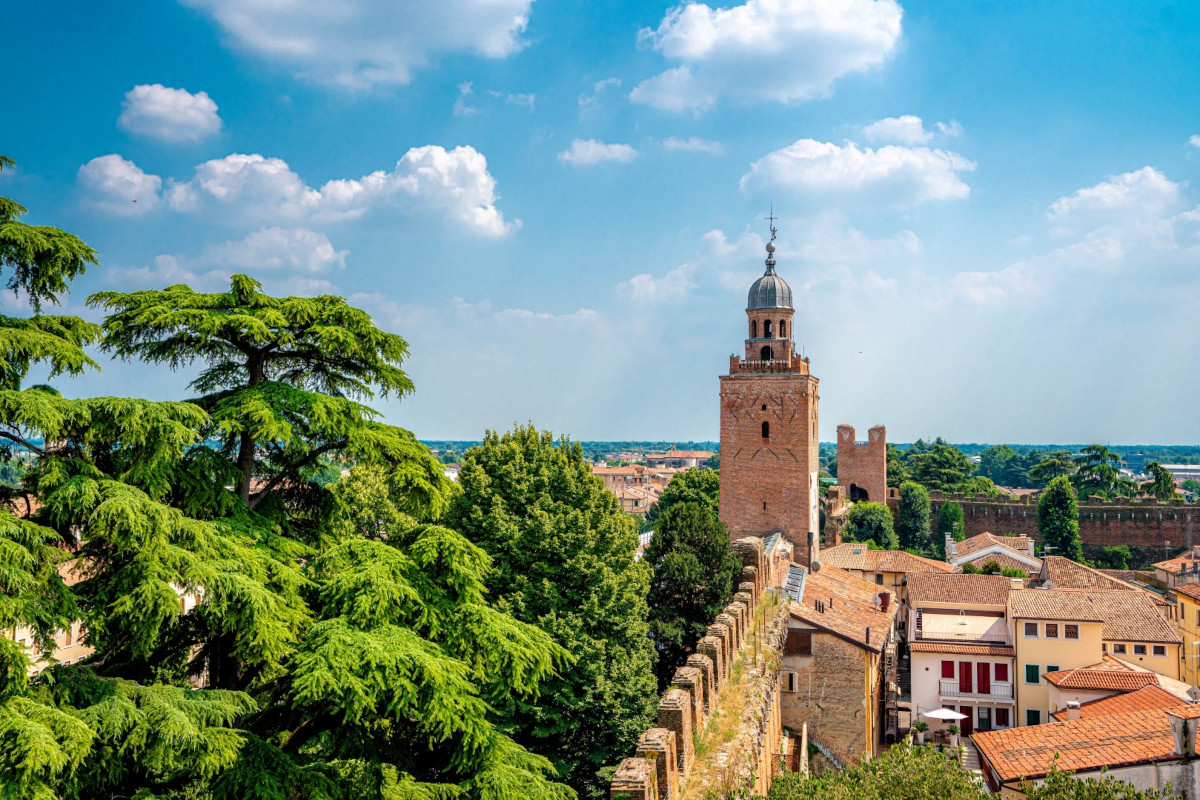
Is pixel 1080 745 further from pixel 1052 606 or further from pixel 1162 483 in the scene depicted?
pixel 1162 483

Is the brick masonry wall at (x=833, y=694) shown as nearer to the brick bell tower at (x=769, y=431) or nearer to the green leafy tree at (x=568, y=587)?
the green leafy tree at (x=568, y=587)

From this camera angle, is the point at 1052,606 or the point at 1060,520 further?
the point at 1060,520

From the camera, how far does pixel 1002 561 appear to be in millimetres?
53969

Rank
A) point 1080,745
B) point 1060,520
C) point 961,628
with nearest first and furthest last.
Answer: point 1080,745, point 961,628, point 1060,520

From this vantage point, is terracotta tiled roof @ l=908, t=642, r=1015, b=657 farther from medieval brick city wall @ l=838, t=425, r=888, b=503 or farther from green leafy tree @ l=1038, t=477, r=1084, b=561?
medieval brick city wall @ l=838, t=425, r=888, b=503

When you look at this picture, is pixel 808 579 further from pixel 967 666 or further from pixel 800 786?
pixel 800 786

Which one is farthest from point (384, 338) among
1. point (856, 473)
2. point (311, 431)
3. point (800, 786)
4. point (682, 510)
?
point (856, 473)

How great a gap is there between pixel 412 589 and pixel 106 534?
10.3 feet

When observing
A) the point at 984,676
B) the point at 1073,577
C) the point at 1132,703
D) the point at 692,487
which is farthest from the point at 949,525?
the point at 1132,703

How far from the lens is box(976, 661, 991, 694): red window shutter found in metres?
33.9

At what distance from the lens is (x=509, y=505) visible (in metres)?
20.9

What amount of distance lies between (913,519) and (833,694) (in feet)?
159

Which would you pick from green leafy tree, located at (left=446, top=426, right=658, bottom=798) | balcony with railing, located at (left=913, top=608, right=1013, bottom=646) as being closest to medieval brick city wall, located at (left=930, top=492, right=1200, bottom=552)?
balcony with railing, located at (left=913, top=608, right=1013, bottom=646)

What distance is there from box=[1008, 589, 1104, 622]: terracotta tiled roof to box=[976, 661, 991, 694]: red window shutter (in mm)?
2232
